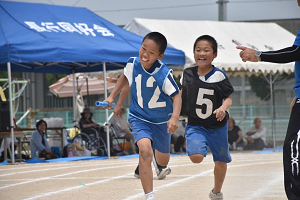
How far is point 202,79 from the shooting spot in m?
5.51

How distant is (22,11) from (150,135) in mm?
9914

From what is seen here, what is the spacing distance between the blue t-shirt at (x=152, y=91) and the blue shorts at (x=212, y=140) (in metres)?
0.36

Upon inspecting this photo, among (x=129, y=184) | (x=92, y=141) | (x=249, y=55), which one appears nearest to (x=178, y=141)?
(x=92, y=141)

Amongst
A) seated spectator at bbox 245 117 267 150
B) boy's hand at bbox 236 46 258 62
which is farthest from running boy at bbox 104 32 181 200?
seated spectator at bbox 245 117 267 150

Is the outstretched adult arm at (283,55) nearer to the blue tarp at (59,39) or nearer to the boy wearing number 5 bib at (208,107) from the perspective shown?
the boy wearing number 5 bib at (208,107)

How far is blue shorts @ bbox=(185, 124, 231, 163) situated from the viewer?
17.4 feet

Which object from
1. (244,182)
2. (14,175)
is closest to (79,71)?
(14,175)

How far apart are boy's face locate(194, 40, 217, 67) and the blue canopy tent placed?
24.5 ft

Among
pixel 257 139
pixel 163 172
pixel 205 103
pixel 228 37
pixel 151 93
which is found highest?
pixel 228 37

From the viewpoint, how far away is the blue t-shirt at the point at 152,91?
5.39 meters

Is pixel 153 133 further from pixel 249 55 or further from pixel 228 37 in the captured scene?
pixel 228 37

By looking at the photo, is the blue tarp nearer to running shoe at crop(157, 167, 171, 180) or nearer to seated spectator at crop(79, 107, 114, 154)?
seated spectator at crop(79, 107, 114, 154)

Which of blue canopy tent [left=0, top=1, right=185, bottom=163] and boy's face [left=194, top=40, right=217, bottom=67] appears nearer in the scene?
boy's face [left=194, top=40, right=217, bottom=67]

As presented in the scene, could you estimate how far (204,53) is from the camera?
18.0 ft
